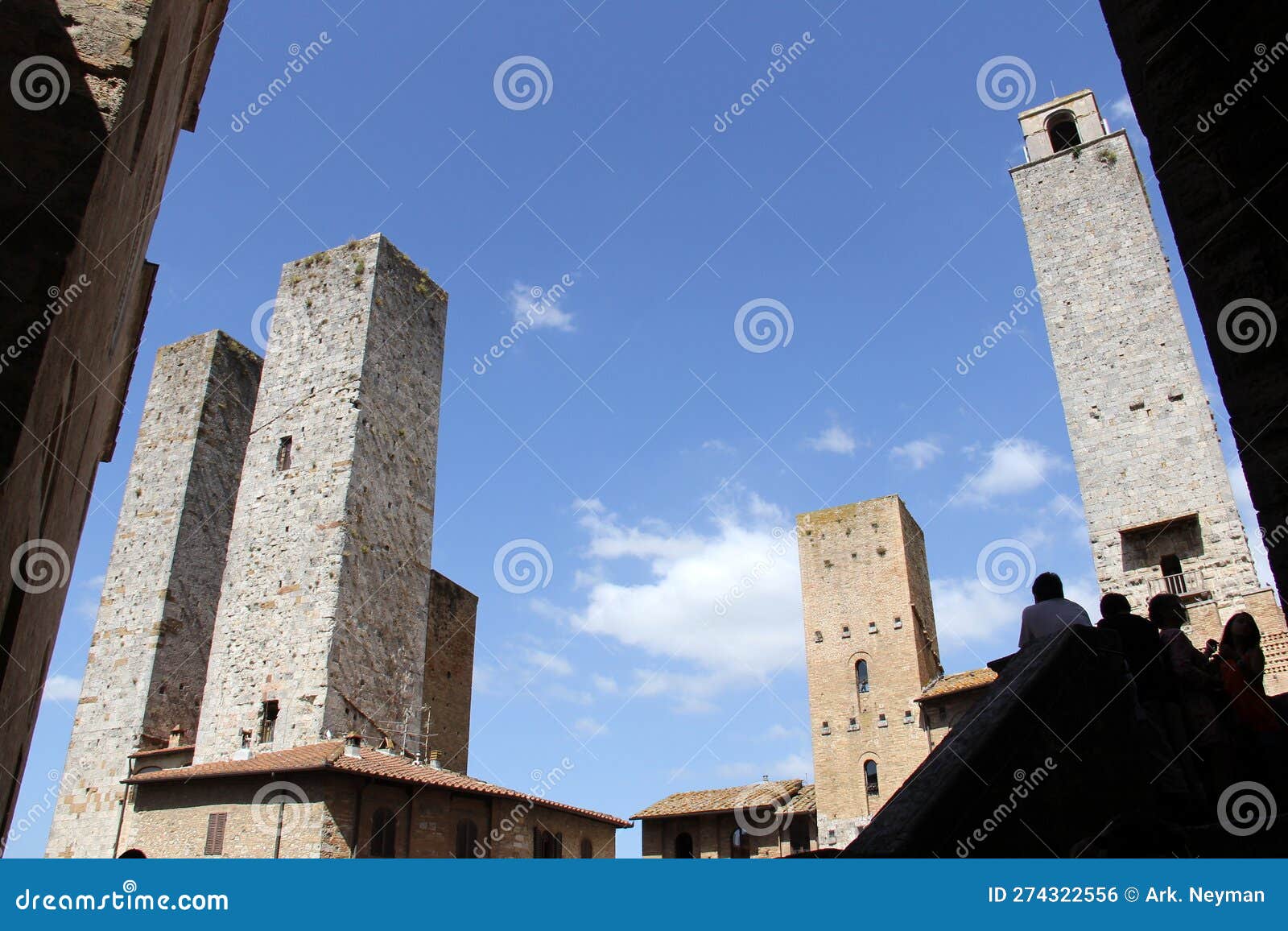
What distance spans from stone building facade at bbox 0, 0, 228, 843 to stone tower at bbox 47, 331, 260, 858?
47.7 ft

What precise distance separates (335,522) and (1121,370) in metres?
17.3

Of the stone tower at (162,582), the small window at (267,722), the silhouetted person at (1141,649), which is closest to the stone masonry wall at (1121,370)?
the silhouetted person at (1141,649)

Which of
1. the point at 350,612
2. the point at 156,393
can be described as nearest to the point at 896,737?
the point at 350,612

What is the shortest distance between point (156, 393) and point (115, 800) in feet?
32.3

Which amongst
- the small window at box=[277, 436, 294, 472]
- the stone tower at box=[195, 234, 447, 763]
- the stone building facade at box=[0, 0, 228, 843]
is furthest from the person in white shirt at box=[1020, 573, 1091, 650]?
the small window at box=[277, 436, 294, 472]

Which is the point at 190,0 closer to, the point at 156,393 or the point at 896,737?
the point at 156,393

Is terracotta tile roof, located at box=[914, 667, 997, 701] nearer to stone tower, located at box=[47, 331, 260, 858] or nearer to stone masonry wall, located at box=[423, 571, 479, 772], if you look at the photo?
stone masonry wall, located at box=[423, 571, 479, 772]

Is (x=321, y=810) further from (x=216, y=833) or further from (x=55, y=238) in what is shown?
(x=55, y=238)

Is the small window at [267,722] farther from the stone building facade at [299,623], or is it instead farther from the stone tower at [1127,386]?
the stone tower at [1127,386]

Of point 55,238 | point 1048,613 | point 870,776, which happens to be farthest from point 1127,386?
point 55,238

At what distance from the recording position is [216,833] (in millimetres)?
14461

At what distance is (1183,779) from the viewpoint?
439cm

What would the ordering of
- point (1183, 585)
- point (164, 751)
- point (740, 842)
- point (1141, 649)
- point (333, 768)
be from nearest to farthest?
point (1141, 649), point (333, 768), point (164, 751), point (1183, 585), point (740, 842)

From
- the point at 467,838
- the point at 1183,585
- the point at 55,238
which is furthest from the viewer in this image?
the point at 1183,585
